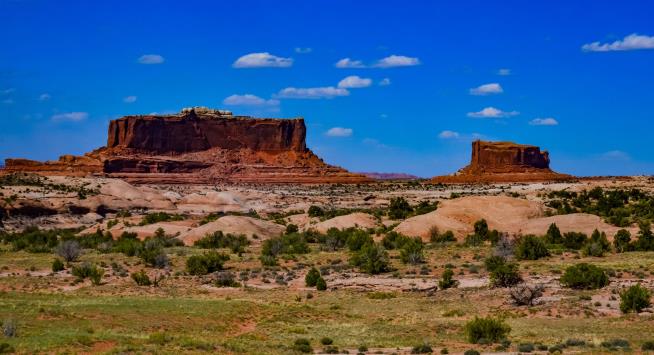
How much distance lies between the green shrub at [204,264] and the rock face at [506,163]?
8972 cm

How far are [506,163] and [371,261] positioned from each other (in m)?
100

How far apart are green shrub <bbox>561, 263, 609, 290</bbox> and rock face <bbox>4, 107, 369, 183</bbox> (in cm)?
9001

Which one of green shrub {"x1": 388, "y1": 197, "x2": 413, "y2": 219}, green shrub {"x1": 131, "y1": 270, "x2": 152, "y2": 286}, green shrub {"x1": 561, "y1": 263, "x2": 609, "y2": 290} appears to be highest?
green shrub {"x1": 388, "y1": 197, "x2": 413, "y2": 219}

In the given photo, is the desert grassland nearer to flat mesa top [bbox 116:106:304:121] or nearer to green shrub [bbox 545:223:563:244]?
green shrub [bbox 545:223:563:244]

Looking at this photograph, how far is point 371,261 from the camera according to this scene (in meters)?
30.9

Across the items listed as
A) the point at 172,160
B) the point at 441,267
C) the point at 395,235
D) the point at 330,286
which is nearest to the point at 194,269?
the point at 330,286

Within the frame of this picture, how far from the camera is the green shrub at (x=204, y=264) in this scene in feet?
103

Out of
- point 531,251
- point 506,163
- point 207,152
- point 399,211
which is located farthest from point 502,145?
point 531,251

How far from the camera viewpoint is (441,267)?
31.7 m

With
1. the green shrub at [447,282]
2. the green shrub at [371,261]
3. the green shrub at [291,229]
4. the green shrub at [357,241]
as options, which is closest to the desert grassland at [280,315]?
the green shrub at [447,282]

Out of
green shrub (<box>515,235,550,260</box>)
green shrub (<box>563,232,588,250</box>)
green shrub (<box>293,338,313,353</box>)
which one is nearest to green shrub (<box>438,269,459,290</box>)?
green shrub (<box>515,235,550,260</box>)

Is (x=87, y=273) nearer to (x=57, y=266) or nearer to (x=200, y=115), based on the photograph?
(x=57, y=266)

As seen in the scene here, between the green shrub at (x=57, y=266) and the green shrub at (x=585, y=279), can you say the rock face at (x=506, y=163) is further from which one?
the green shrub at (x=585, y=279)

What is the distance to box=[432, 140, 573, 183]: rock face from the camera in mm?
121688
